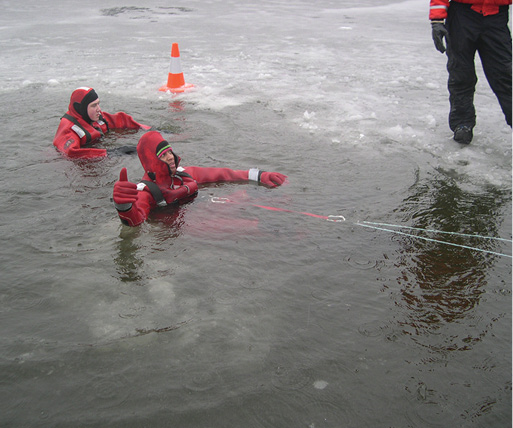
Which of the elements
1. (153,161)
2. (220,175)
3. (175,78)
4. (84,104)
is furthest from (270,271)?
(175,78)

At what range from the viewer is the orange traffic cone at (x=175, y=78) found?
861cm

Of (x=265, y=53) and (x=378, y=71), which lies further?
(x=265, y=53)

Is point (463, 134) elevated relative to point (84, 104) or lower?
lower

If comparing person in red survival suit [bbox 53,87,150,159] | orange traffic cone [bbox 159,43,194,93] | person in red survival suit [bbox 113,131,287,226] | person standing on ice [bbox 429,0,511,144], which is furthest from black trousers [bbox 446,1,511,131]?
orange traffic cone [bbox 159,43,194,93]

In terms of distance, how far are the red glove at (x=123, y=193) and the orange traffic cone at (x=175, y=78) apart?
4.86 metres

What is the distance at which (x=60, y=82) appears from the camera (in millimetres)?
8992

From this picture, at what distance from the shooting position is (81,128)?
6.43 meters

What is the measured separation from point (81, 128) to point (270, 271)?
3983mm

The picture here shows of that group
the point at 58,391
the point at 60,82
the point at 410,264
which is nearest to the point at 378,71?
the point at 60,82

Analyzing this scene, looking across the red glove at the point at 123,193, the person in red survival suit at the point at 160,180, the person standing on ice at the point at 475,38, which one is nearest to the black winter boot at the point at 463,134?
the person standing on ice at the point at 475,38

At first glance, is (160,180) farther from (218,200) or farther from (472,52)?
(472,52)

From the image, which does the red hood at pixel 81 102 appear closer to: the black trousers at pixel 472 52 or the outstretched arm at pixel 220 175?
the outstretched arm at pixel 220 175

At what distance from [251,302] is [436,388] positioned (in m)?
1.30

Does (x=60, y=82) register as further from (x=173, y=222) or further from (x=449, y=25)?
(x=449, y=25)
